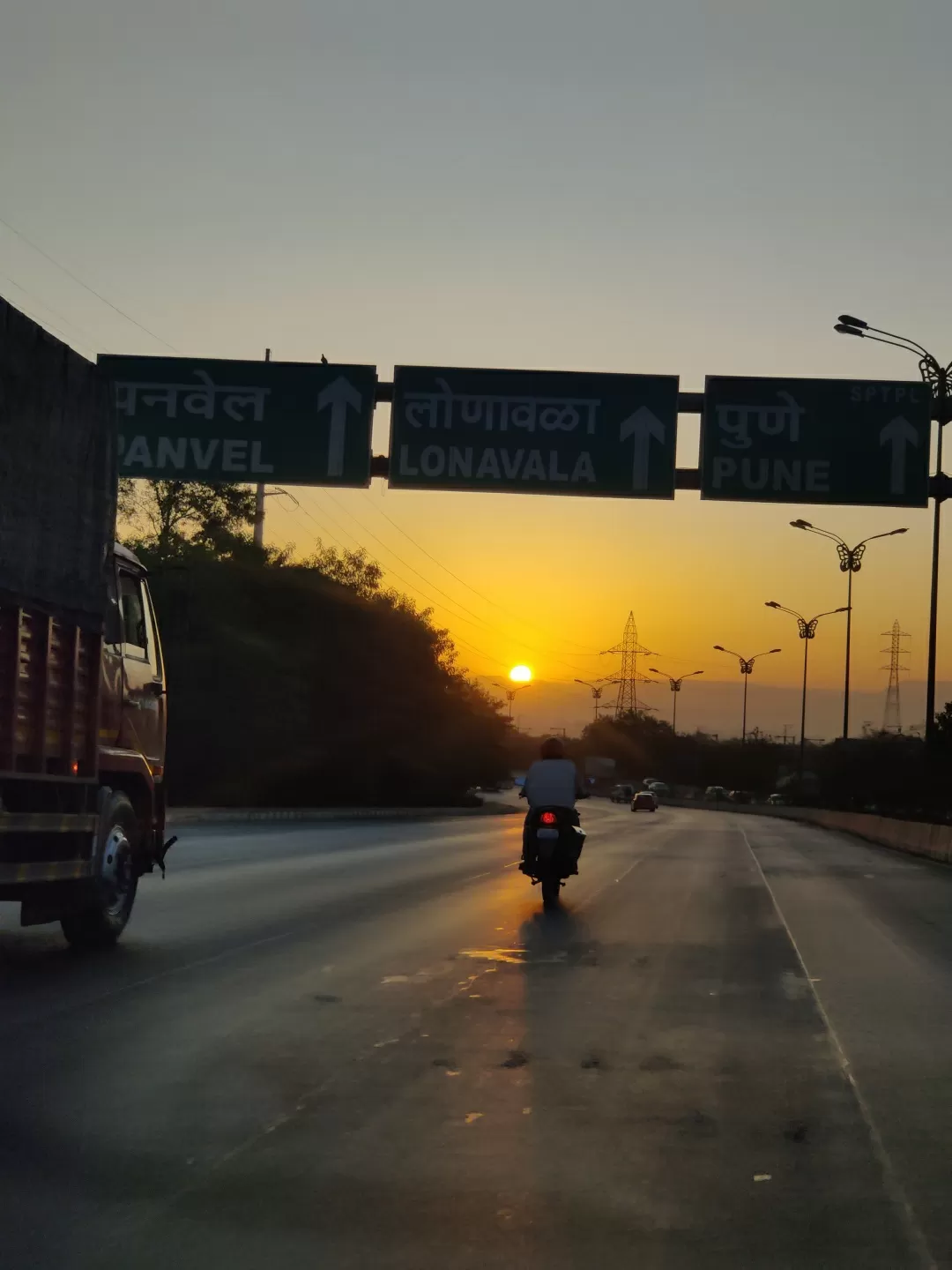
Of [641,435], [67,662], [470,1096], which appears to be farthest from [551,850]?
[470,1096]

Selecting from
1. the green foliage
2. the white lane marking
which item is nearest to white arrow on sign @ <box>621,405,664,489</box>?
the white lane marking

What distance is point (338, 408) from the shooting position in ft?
64.1

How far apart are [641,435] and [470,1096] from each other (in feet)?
43.4

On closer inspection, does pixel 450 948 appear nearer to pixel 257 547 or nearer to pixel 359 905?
pixel 359 905

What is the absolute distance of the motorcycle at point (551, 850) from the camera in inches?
672

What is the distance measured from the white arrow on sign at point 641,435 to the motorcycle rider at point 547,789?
3755 mm

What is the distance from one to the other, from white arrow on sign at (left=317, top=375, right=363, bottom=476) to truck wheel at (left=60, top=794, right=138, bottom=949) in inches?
323

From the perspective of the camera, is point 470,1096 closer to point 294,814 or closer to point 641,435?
point 641,435

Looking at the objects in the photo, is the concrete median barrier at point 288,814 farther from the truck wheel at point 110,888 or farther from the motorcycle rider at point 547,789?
the truck wheel at point 110,888

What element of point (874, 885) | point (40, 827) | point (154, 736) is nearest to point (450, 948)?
point (154, 736)

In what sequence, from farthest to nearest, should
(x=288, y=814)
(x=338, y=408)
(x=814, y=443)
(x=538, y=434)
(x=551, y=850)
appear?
(x=288, y=814), (x=338, y=408), (x=814, y=443), (x=538, y=434), (x=551, y=850)

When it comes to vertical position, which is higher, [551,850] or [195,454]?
[195,454]

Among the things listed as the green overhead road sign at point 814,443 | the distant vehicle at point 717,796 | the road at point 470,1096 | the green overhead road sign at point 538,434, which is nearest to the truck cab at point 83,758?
the road at point 470,1096

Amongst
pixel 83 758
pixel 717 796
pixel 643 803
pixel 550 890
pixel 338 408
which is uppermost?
pixel 338 408
